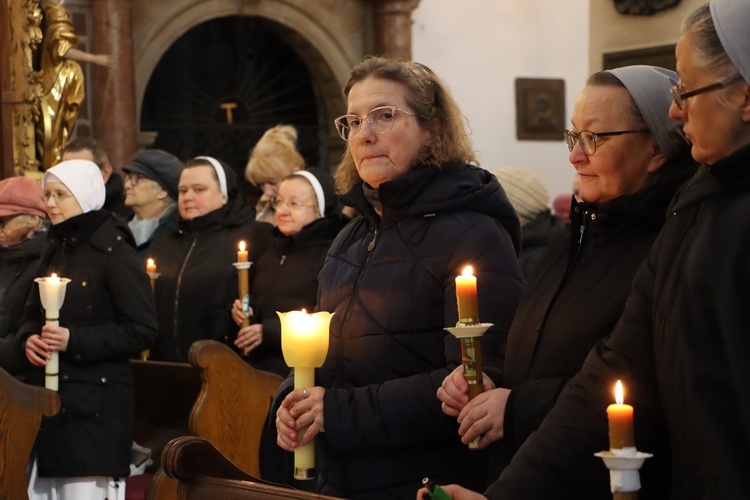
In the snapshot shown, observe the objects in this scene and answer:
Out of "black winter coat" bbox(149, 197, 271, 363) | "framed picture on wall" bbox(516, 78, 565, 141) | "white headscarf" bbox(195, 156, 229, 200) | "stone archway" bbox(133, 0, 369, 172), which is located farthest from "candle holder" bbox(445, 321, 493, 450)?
"framed picture on wall" bbox(516, 78, 565, 141)

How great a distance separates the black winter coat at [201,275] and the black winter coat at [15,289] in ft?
2.12

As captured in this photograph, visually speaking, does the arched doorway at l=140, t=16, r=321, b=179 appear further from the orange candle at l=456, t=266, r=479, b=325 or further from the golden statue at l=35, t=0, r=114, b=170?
the orange candle at l=456, t=266, r=479, b=325

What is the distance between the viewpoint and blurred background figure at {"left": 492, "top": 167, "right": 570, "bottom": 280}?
19.7 ft

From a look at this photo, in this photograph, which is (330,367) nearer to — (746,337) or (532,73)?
(746,337)

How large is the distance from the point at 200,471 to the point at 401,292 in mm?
633

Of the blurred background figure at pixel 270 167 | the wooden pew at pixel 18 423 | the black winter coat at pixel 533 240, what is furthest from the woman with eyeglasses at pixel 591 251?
the blurred background figure at pixel 270 167

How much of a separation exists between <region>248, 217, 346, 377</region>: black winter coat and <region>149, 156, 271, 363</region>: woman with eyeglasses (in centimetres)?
24

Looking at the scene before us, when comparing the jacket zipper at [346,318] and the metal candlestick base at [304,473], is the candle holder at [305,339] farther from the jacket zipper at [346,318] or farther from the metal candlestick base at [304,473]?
the jacket zipper at [346,318]

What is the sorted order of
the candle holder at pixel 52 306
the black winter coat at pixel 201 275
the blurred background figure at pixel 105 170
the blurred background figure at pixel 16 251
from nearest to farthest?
the candle holder at pixel 52 306
the blurred background figure at pixel 16 251
the black winter coat at pixel 201 275
the blurred background figure at pixel 105 170

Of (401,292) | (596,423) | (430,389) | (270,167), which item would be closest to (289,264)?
(270,167)

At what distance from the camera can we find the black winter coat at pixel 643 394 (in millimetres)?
2033

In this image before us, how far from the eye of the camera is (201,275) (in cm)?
589

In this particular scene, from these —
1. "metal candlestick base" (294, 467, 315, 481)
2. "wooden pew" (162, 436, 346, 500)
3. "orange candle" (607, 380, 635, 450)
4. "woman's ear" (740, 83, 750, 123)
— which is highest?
"woman's ear" (740, 83, 750, 123)

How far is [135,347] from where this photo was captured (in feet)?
16.1
